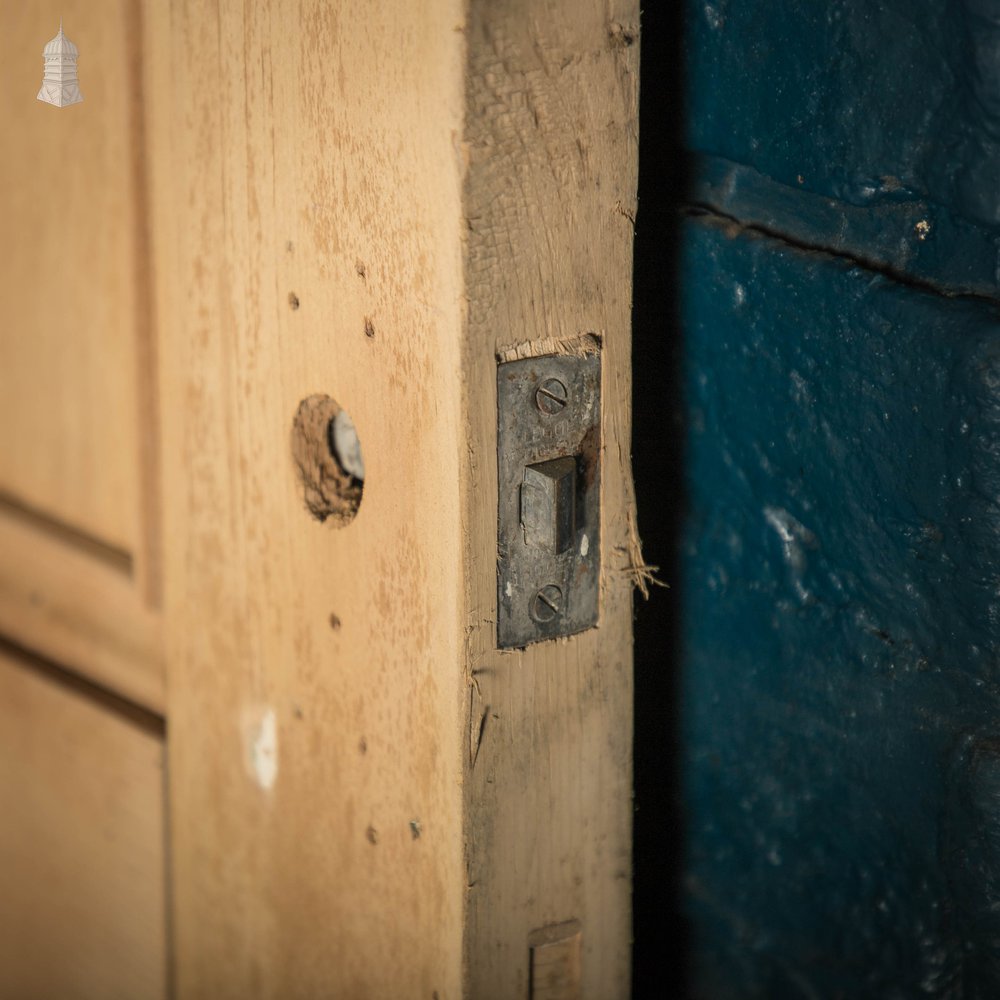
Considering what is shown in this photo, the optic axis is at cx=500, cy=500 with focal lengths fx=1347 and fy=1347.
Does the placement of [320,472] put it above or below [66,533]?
above

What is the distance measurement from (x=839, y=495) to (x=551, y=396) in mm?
161

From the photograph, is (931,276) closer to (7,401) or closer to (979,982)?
(979,982)

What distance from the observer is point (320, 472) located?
0.75 metres

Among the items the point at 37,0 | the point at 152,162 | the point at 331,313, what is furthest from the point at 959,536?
the point at 37,0

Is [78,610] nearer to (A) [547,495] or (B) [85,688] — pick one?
(B) [85,688]

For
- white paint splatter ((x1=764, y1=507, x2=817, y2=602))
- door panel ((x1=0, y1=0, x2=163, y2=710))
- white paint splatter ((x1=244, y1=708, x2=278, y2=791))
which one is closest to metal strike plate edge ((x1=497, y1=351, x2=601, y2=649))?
white paint splatter ((x1=764, y1=507, x2=817, y2=602))

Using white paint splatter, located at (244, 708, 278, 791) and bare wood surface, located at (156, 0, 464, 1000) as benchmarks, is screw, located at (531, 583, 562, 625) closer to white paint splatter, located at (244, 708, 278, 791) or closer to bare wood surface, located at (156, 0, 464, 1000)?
bare wood surface, located at (156, 0, 464, 1000)

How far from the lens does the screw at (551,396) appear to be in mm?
639

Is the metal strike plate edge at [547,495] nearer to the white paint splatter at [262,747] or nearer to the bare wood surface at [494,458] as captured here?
the bare wood surface at [494,458]

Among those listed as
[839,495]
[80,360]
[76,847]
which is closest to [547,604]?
[839,495]

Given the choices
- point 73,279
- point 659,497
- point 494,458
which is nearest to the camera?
point 494,458

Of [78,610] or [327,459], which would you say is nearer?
[327,459]

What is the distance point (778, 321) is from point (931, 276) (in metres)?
0.08

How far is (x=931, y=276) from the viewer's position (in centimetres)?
64
